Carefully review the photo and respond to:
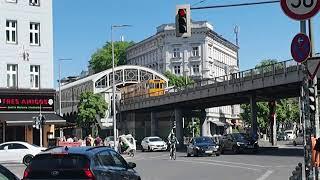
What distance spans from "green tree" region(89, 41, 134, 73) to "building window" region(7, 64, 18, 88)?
82.1 m

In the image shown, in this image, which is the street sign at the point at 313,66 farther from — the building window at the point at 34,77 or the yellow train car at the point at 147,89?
the yellow train car at the point at 147,89

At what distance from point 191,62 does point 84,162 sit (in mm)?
113553

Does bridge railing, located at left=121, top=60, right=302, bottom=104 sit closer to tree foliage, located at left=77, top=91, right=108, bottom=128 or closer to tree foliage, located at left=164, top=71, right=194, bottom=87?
tree foliage, located at left=77, top=91, right=108, bottom=128

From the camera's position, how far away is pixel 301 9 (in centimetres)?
999

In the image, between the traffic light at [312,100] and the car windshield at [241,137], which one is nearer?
the traffic light at [312,100]

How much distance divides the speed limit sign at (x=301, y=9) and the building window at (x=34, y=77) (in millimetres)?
38925

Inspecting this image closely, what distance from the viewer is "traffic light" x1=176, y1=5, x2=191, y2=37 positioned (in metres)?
20.5

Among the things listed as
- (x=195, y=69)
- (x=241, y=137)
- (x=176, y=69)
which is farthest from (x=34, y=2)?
(x=195, y=69)

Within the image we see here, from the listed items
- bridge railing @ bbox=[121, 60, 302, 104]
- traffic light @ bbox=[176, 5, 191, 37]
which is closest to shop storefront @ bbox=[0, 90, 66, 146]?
bridge railing @ bbox=[121, 60, 302, 104]

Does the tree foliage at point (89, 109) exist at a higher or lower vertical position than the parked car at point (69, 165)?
higher

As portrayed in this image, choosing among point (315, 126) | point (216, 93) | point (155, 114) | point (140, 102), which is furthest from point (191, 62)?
point (315, 126)

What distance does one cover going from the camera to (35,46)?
47.4 meters

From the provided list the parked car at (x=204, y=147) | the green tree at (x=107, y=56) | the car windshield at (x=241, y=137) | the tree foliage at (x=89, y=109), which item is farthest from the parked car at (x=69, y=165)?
the green tree at (x=107, y=56)

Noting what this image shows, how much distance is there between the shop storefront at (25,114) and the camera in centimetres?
4509
